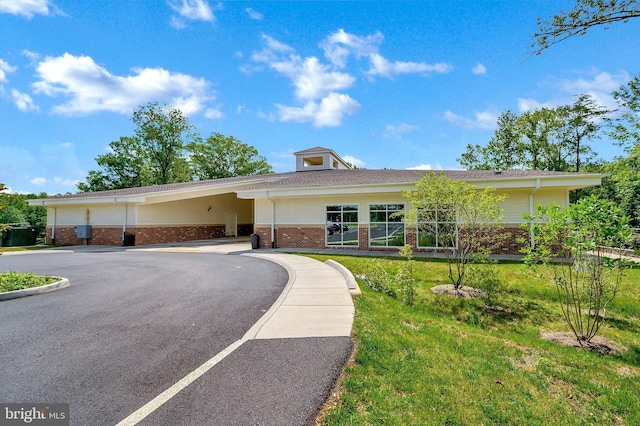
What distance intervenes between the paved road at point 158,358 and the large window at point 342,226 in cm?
878

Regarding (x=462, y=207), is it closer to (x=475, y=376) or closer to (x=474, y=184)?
(x=474, y=184)

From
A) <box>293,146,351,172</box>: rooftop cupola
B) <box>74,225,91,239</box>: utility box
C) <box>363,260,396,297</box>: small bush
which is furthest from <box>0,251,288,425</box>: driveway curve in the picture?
<box>293,146,351,172</box>: rooftop cupola

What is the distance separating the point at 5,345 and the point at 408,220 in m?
8.76

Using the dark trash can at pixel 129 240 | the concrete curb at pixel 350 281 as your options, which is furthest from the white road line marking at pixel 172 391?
the dark trash can at pixel 129 240

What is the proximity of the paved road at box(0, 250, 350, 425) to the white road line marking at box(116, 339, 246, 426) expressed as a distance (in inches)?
→ 3.2

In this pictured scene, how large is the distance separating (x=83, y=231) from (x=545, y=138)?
41.1 meters

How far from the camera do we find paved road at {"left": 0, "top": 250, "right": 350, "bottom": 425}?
9.03 feet

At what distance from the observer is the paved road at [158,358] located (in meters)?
2.75

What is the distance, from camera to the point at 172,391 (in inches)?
118

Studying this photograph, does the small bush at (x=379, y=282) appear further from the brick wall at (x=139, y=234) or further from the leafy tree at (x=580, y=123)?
the leafy tree at (x=580, y=123)

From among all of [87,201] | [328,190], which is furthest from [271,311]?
[87,201]

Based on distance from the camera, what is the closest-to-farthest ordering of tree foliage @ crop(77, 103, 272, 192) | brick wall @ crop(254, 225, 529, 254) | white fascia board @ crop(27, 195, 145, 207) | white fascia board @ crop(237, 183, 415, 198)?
white fascia board @ crop(237, 183, 415, 198), brick wall @ crop(254, 225, 529, 254), white fascia board @ crop(27, 195, 145, 207), tree foliage @ crop(77, 103, 272, 192)

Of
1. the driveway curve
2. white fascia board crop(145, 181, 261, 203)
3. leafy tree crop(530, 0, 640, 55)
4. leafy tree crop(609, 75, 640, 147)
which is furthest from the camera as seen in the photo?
leafy tree crop(609, 75, 640, 147)

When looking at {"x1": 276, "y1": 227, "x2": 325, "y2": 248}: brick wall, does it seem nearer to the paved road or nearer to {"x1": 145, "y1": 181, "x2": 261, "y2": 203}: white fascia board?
{"x1": 145, "y1": 181, "x2": 261, "y2": 203}: white fascia board
